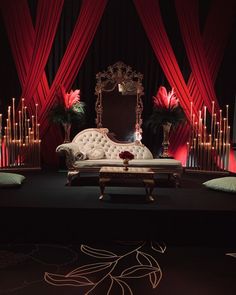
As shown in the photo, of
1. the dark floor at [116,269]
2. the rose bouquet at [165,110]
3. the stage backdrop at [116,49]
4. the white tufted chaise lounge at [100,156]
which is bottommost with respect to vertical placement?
the dark floor at [116,269]

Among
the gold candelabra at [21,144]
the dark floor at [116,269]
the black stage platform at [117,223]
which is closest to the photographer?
the dark floor at [116,269]

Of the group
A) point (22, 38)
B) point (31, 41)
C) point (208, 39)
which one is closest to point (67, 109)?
point (31, 41)

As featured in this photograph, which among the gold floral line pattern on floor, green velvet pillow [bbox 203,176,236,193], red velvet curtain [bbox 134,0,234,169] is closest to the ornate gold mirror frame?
red velvet curtain [bbox 134,0,234,169]

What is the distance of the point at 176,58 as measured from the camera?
6102mm

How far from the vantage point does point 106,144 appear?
5469 millimetres

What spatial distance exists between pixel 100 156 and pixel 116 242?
2.00 metres

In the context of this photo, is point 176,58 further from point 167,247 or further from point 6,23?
point 167,247

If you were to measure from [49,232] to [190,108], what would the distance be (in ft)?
12.2

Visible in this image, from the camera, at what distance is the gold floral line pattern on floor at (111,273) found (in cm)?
239

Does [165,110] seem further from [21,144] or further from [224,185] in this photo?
[21,144]

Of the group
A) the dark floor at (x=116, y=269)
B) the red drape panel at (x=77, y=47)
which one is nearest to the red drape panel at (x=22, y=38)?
the red drape panel at (x=77, y=47)

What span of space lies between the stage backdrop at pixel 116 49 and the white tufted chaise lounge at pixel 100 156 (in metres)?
0.82

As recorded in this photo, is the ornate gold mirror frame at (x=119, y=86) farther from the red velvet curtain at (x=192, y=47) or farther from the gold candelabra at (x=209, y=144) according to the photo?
the gold candelabra at (x=209, y=144)

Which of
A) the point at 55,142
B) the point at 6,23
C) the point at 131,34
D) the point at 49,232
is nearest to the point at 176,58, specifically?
the point at 131,34
